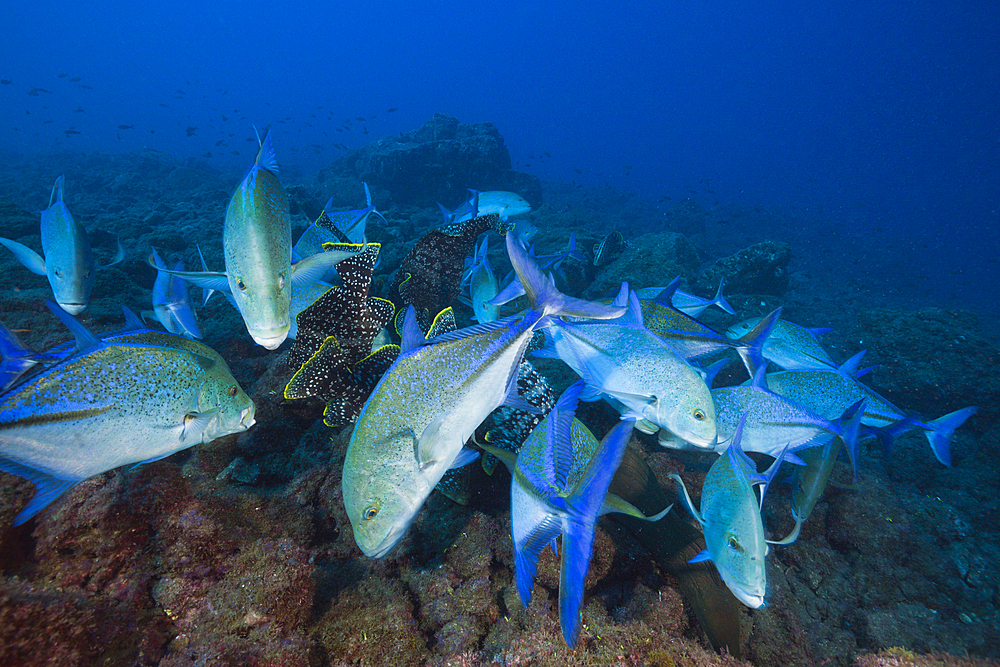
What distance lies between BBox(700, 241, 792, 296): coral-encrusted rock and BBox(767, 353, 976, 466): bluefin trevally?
694 cm

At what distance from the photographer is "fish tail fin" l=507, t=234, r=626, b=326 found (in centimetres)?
181

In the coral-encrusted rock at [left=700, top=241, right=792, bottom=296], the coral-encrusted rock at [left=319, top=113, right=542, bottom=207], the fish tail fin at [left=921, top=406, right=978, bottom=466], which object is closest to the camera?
the fish tail fin at [left=921, top=406, right=978, bottom=466]

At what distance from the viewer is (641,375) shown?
8.34ft

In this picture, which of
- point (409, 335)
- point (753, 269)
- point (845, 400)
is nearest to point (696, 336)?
point (845, 400)

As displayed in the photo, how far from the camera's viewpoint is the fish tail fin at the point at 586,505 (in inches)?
56.7

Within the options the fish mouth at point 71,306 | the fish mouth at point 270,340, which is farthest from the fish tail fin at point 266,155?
the fish mouth at point 71,306

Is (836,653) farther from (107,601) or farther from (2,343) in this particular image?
(2,343)

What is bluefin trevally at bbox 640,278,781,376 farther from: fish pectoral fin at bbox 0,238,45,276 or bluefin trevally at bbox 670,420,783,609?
fish pectoral fin at bbox 0,238,45,276

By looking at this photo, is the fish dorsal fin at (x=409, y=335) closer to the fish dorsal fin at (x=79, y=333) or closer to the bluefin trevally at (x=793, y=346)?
the fish dorsal fin at (x=79, y=333)

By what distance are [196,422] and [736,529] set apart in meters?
2.86

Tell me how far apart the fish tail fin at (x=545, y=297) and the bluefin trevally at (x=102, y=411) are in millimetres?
1676

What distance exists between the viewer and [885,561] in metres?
2.98

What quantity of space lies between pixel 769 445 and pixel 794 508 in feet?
1.50

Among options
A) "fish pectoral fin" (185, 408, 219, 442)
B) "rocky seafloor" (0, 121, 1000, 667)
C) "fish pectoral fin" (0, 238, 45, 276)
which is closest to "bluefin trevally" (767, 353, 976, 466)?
"rocky seafloor" (0, 121, 1000, 667)
